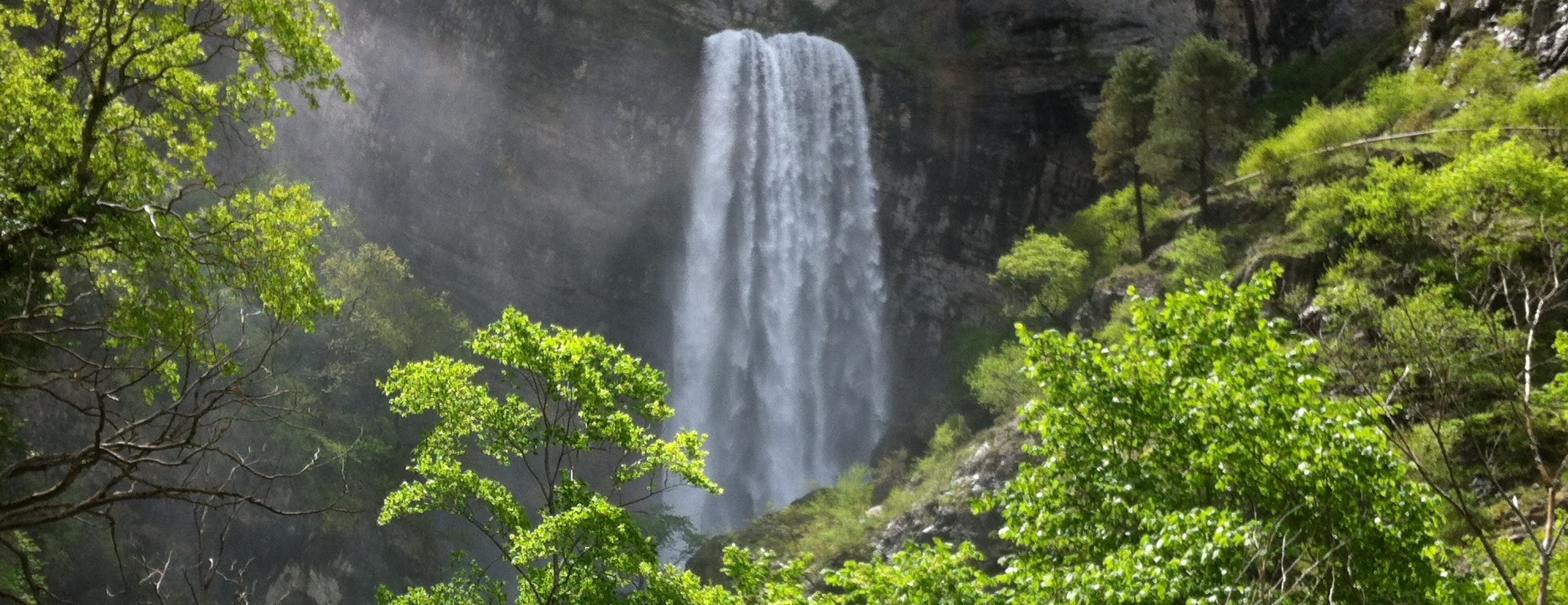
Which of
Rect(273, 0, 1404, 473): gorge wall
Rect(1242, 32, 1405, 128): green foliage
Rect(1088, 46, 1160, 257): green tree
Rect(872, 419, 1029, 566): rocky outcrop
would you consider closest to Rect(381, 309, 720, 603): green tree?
Rect(872, 419, 1029, 566): rocky outcrop

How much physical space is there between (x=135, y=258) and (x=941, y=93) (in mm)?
40240

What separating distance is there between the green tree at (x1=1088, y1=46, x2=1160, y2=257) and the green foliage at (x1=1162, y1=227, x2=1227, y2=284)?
5324 mm

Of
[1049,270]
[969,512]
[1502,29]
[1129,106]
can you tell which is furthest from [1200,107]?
[969,512]

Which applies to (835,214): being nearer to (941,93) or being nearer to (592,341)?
(941,93)

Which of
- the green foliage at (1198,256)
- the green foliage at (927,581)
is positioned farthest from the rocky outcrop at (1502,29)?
the green foliage at (927,581)

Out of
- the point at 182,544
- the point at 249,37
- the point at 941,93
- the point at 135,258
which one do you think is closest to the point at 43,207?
the point at 135,258

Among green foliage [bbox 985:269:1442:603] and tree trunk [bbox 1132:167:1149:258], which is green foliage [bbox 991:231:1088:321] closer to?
tree trunk [bbox 1132:167:1149:258]

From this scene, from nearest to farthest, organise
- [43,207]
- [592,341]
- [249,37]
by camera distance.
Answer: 1. [43,207]
2. [249,37]
3. [592,341]

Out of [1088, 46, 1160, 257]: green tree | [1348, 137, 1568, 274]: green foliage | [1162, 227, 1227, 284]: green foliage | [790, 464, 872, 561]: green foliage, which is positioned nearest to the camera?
[1348, 137, 1568, 274]: green foliage

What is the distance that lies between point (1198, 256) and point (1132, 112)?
8.19m

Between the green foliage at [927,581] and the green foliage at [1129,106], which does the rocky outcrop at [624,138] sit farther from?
the green foliage at [927,581]

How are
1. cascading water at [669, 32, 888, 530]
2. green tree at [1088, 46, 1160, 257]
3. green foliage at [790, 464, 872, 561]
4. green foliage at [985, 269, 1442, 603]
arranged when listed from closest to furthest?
green foliage at [985, 269, 1442, 603]
green foliage at [790, 464, 872, 561]
green tree at [1088, 46, 1160, 257]
cascading water at [669, 32, 888, 530]

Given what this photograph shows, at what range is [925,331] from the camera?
42.5 metres

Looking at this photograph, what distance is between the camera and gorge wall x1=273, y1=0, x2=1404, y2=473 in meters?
42.8
